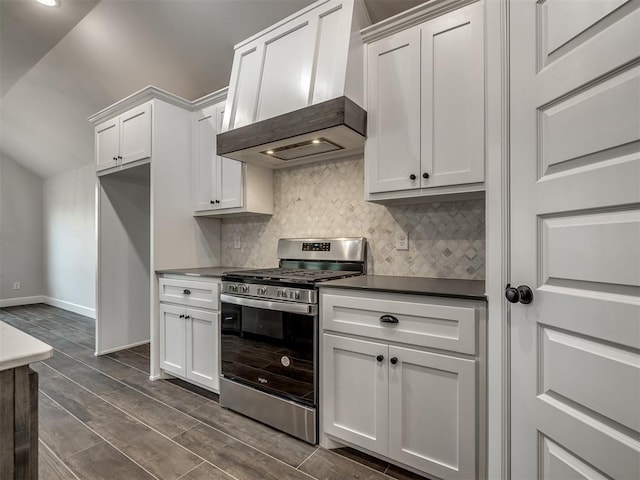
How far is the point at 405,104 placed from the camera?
6.05 ft

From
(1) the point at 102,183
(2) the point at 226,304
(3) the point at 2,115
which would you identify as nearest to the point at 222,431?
(2) the point at 226,304

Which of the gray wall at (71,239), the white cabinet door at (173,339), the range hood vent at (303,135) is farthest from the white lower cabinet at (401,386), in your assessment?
the gray wall at (71,239)

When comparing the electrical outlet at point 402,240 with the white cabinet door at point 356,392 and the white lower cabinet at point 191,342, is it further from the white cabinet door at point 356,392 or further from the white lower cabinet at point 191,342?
the white lower cabinet at point 191,342

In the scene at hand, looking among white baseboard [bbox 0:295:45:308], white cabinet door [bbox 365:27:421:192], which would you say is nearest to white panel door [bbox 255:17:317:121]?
white cabinet door [bbox 365:27:421:192]

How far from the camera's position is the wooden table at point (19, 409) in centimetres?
73

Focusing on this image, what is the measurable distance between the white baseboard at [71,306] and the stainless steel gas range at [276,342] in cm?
391

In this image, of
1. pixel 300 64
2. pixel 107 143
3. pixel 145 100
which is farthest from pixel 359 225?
pixel 107 143

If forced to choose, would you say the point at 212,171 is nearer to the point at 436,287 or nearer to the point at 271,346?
the point at 271,346

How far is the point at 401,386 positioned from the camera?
1562 millimetres

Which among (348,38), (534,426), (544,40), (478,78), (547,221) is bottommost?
(534,426)

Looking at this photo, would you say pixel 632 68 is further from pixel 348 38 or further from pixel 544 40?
pixel 348 38

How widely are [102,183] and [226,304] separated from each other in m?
2.24

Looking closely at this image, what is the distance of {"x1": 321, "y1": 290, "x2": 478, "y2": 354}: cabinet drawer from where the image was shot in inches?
55.6

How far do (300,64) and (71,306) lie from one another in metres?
5.62
